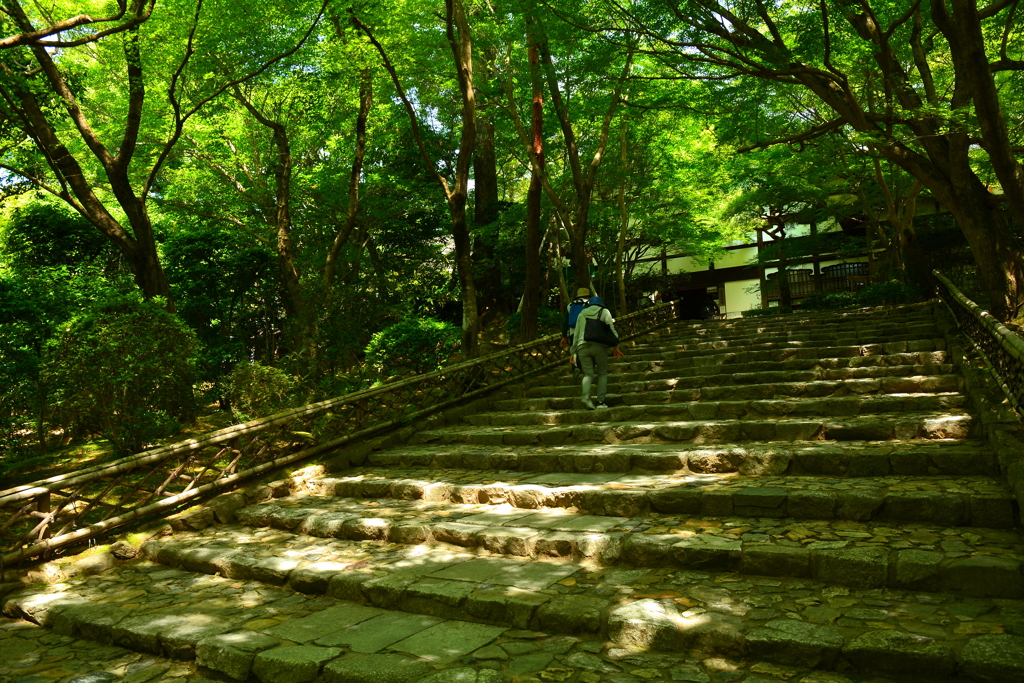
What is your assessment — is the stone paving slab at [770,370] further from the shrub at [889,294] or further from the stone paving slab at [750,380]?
the shrub at [889,294]

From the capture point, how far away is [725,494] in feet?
17.1

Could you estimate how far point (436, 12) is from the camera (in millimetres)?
12938

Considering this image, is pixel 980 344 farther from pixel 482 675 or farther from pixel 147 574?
pixel 147 574

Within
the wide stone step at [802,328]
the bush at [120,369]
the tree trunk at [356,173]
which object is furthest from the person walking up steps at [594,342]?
the tree trunk at [356,173]

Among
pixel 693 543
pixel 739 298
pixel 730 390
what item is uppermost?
pixel 739 298

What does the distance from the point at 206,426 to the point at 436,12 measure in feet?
28.6

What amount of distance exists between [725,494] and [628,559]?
1.10 m

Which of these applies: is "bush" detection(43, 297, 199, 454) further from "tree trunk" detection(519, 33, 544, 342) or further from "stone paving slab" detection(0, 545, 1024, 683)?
"tree trunk" detection(519, 33, 544, 342)

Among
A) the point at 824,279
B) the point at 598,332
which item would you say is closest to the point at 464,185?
the point at 598,332

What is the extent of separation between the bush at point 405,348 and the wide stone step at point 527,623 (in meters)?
6.60

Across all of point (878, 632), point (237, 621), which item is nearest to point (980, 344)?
point (878, 632)

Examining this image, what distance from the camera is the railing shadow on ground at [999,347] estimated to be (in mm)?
4887

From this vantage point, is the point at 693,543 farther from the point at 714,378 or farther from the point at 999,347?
the point at 714,378

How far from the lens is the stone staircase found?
3400 mm
